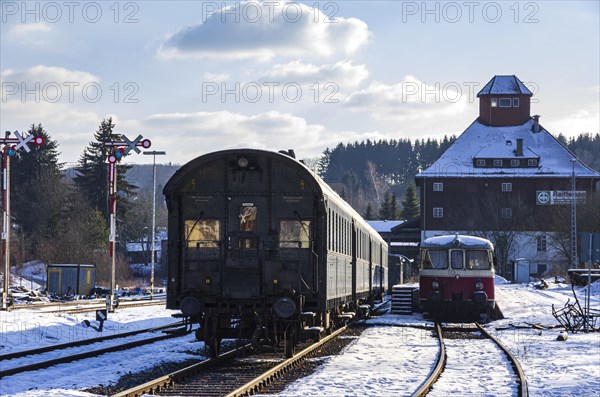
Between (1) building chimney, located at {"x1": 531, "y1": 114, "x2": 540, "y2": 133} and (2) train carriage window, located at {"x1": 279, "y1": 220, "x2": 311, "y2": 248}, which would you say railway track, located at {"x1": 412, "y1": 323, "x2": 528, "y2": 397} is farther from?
(1) building chimney, located at {"x1": 531, "y1": 114, "x2": 540, "y2": 133}

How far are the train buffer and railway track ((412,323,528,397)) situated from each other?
8.29 meters

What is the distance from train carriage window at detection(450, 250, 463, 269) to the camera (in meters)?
26.9

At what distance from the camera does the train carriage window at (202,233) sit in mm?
15609

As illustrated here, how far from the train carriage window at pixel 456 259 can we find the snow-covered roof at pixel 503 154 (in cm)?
5404

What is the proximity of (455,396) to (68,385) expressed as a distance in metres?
5.59

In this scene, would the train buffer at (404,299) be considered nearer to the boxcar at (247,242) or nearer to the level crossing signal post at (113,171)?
the level crossing signal post at (113,171)

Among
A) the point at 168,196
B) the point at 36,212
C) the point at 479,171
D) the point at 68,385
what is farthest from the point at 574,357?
the point at 36,212

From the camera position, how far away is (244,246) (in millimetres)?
15492

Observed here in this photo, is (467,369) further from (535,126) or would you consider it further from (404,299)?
(535,126)

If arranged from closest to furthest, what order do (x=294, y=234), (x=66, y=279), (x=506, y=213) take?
1. (x=294, y=234)
2. (x=66, y=279)
3. (x=506, y=213)

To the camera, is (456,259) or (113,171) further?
(113,171)

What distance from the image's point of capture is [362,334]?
22.0 m

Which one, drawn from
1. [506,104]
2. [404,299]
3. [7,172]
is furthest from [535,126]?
[7,172]

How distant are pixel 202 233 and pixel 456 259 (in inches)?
520
